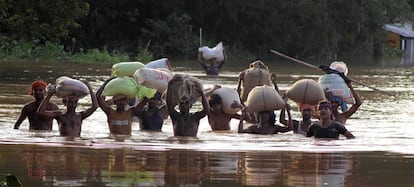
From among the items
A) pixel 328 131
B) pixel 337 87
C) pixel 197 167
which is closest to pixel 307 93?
pixel 337 87

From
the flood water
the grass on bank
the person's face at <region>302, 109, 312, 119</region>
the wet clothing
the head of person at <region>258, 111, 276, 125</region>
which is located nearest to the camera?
the flood water

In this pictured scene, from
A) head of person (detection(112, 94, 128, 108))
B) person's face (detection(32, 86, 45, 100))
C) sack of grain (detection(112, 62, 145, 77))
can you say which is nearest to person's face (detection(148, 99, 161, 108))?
sack of grain (detection(112, 62, 145, 77))

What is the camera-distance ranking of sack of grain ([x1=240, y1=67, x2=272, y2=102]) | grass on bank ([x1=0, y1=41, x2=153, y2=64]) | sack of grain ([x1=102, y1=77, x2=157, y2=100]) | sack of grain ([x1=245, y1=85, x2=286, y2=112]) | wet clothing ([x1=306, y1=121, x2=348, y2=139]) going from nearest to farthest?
wet clothing ([x1=306, y1=121, x2=348, y2=139]) < sack of grain ([x1=102, y1=77, x2=157, y2=100]) < sack of grain ([x1=245, y1=85, x2=286, y2=112]) < sack of grain ([x1=240, y1=67, x2=272, y2=102]) < grass on bank ([x1=0, y1=41, x2=153, y2=64])

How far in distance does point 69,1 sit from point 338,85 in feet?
52.1

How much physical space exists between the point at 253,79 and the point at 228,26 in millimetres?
42938

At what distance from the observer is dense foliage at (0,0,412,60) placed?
56406mm

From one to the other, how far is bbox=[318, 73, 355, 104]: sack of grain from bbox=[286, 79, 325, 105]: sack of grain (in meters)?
0.62

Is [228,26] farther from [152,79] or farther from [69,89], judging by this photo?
[69,89]

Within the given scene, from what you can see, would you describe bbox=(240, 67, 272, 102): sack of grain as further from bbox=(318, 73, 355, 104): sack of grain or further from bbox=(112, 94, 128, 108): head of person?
bbox=(112, 94, 128, 108): head of person

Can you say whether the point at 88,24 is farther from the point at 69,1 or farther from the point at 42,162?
the point at 42,162

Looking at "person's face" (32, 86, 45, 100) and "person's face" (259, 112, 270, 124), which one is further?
"person's face" (259, 112, 270, 124)

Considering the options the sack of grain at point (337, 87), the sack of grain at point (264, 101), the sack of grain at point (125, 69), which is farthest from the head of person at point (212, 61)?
the sack of grain at point (264, 101)

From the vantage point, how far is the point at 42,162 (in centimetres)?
1115

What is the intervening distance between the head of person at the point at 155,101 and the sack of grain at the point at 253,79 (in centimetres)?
203
